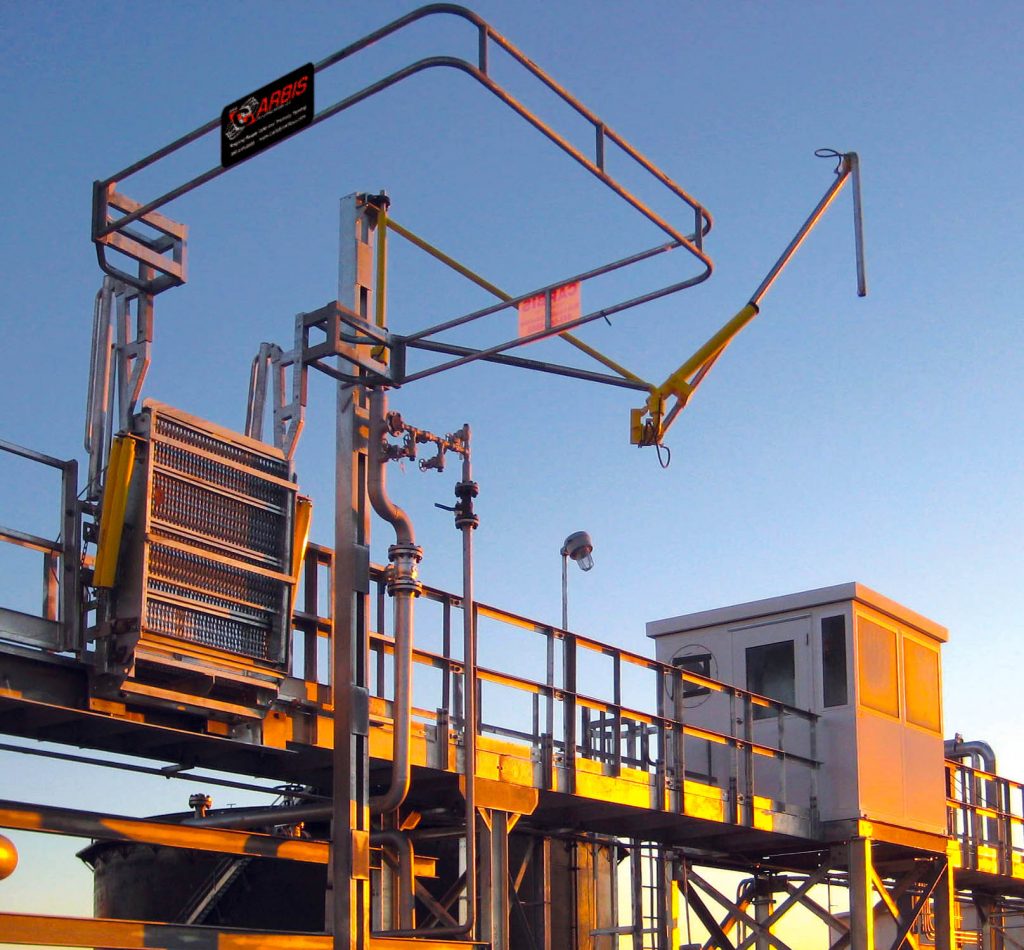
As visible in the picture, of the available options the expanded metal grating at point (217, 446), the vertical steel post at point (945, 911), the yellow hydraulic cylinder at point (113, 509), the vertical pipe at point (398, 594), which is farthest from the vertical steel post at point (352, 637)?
the vertical steel post at point (945, 911)

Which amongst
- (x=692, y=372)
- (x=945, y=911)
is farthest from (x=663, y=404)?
(x=945, y=911)

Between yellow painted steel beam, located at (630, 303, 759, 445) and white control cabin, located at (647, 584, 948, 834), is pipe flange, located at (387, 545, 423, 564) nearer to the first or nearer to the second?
yellow painted steel beam, located at (630, 303, 759, 445)

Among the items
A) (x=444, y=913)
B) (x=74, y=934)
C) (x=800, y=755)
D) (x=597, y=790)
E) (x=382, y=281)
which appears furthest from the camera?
(x=800, y=755)

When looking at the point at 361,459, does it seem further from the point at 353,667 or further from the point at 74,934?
the point at 74,934

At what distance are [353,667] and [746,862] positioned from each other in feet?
38.7

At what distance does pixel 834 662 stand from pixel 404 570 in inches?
380

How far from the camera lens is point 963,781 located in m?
25.1

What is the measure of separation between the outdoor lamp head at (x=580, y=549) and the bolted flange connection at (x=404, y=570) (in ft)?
29.0

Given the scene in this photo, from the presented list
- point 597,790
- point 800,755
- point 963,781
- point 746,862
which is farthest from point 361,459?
point 963,781

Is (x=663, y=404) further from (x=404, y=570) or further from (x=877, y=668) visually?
(x=877, y=668)

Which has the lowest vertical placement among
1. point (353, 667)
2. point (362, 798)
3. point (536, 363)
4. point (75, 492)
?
point (362, 798)

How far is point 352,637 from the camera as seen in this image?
11875 millimetres

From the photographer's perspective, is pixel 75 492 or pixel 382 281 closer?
pixel 75 492

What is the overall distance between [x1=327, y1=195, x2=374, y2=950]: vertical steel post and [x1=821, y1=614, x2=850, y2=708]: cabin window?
31.4 ft
